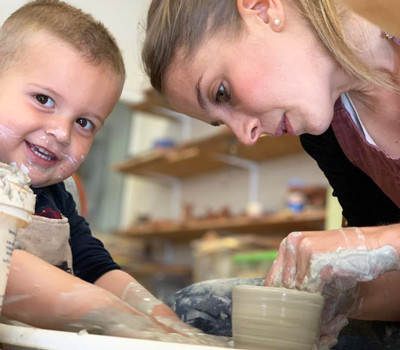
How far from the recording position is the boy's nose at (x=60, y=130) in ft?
3.25

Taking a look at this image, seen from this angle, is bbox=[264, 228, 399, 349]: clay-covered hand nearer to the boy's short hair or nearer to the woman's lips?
the woman's lips

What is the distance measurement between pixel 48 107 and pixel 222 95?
0.32 m

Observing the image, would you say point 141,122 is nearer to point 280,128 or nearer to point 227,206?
point 227,206

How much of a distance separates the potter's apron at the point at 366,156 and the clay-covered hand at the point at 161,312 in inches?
21.3

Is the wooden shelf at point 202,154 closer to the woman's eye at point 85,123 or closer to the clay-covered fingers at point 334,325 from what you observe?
the woman's eye at point 85,123

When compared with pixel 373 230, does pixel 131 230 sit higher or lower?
lower

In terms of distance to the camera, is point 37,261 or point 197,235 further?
point 197,235

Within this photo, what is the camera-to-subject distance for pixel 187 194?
4.71m

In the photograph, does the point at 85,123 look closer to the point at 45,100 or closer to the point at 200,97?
the point at 45,100

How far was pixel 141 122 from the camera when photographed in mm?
5316

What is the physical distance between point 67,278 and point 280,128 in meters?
0.50

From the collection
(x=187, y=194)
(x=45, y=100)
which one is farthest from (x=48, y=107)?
(x=187, y=194)

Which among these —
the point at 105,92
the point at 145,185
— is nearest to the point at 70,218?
the point at 105,92

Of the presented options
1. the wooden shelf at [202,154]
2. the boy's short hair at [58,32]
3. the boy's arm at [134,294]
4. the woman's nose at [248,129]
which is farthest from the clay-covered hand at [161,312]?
the wooden shelf at [202,154]
